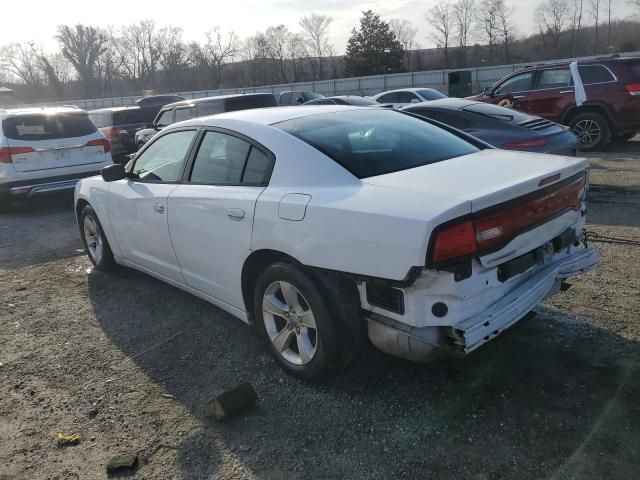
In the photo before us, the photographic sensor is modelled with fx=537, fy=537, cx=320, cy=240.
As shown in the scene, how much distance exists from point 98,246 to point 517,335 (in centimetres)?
414

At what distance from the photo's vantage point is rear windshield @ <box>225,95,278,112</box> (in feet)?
35.9

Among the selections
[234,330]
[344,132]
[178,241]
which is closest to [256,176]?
[344,132]

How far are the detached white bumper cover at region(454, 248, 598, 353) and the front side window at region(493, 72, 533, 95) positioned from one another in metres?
9.19

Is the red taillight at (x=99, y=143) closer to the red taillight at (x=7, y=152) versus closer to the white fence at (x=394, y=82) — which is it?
the red taillight at (x=7, y=152)

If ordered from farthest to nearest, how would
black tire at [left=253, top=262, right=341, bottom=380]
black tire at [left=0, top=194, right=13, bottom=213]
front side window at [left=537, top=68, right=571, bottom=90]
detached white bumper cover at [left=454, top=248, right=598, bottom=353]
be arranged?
front side window at [left=537, top=68, right=571, bottom=90] → black tire at [left=0, top=194, right=13, bottom=213] → black tire at [left=253, top=262, right=341, bottom=380] → detached white bumper cover at [left=454, top=248, right=598, bottom=353]

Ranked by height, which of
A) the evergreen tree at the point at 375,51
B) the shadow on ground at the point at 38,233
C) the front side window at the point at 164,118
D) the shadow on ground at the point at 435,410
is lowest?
the shadow on ground at the point at 435,410

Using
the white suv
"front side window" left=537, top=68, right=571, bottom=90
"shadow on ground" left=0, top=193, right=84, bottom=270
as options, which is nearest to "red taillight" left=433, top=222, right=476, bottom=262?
"shadow on ground" left=0, top=193, right=84, bottom=270

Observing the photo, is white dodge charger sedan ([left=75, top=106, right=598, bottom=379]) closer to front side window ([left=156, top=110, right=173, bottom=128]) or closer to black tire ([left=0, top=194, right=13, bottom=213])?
black tire ([left=0, top=194, right=13, bottom=213])

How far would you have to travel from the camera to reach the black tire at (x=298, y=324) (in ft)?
9.67

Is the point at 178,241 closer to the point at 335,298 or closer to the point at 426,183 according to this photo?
the point at 335,298

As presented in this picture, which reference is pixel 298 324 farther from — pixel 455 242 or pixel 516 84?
pixel 516 84

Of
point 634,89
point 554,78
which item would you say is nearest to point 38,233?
point 554,78

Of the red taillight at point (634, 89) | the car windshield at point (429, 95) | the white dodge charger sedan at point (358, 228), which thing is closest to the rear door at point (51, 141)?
the white dodge charger sedan at point (358, 228)

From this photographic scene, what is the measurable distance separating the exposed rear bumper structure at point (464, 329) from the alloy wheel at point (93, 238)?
362cm
